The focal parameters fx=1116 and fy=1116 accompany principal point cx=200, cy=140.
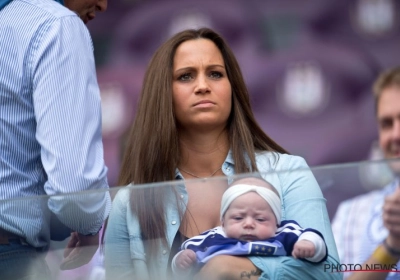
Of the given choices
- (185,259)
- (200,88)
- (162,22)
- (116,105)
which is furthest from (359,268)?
(162,22)

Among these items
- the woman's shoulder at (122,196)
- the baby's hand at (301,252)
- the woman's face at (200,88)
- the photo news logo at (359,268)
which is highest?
the woman's face at (200,88)

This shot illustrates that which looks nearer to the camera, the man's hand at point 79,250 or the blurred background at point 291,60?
the man's hand at point 79,250

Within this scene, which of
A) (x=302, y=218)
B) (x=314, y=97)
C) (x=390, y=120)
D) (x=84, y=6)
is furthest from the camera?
(x=314, y=97)

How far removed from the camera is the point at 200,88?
3.58 metres

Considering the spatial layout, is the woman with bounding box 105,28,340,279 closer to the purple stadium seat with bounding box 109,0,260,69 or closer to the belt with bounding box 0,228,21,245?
the belt with bounding box 0,228,21,245

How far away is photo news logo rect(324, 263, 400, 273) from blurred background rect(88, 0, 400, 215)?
233cm

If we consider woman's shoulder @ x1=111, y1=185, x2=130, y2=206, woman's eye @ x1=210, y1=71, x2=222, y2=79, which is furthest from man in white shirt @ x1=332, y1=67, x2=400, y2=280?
woman's eye @ x1=210, y1=71, x2=222, y2=79

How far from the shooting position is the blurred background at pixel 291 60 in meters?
5.27

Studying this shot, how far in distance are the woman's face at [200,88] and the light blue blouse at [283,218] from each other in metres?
0.64

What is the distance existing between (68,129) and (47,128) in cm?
6

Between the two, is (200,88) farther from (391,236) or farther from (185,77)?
(391,236)

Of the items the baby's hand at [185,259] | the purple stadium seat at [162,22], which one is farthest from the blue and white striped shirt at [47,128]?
the purple stadium seat at [162,22]

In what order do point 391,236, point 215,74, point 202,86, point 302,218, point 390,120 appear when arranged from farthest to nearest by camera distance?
point 390,120 → point 215,74 → point 202,86 → point 302,218 → point 391,236

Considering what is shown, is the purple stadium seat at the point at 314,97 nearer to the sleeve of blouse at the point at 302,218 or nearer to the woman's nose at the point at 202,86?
the woman's nose at the point at 202,86
